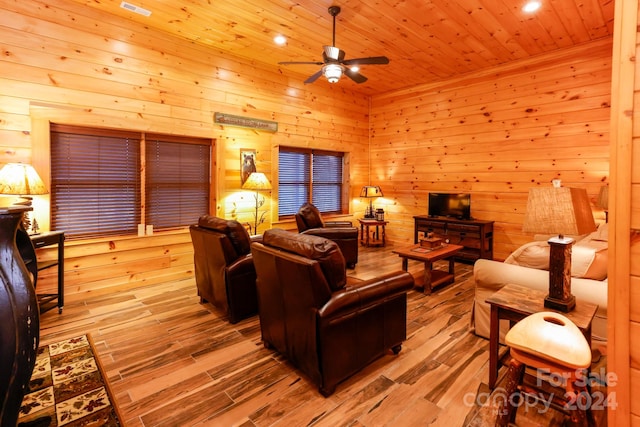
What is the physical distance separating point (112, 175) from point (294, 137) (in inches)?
116

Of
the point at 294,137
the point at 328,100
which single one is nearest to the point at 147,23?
the point at 294,137

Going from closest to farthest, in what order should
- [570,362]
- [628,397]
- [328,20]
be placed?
[628,397], [570,362], [328,20]

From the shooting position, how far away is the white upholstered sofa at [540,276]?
85.9 inches

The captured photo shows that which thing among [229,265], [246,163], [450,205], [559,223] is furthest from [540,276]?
[246,163]

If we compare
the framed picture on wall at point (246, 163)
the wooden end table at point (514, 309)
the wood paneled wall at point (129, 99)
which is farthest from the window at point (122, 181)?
the wooden end table at point (514, 309)

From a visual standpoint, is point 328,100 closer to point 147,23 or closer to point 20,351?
point 147,23

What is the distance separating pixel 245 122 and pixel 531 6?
154 inches

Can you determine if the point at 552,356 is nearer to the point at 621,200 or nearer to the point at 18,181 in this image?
the point at 621,200

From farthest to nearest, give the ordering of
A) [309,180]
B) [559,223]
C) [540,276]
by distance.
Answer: [309,180], [540,276], [559,223]

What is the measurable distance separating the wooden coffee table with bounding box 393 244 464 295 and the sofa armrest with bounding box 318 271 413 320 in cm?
151

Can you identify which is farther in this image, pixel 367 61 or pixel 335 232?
pixel 335 232

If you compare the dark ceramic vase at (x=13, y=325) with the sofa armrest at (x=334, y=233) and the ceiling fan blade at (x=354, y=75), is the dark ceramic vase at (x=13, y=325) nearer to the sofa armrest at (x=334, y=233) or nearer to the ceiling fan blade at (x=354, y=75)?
the ceiling fan blade at (x=354, y=75)

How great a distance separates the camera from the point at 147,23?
3.92m

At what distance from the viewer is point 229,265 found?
301 cm
